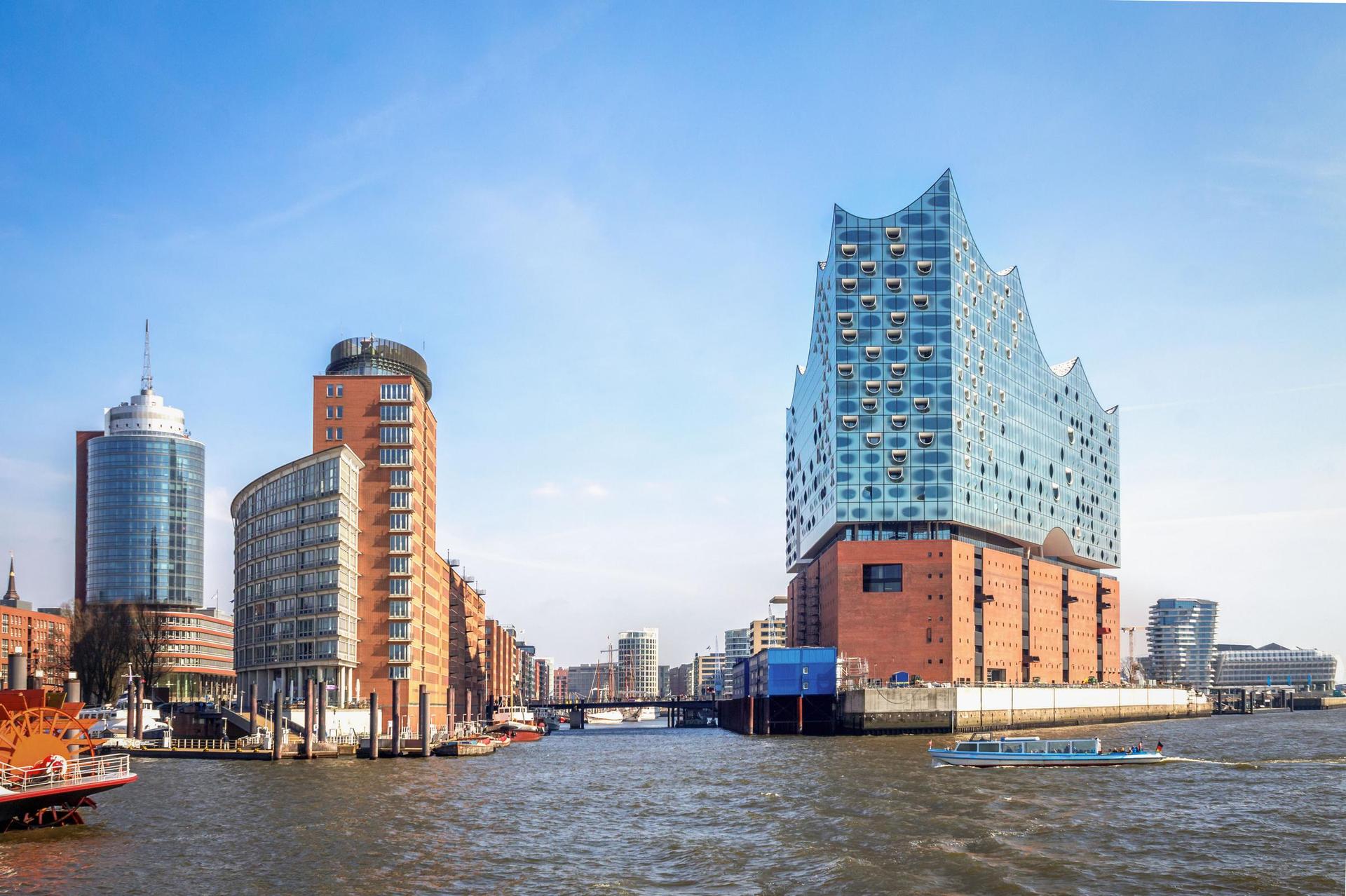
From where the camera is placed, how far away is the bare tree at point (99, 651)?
18200 centimetres

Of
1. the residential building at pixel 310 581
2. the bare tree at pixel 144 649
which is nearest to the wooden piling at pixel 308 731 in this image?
the residential building at pixel 310 581

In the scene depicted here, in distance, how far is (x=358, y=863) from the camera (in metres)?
55.1

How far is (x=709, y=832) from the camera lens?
64812 millimetres

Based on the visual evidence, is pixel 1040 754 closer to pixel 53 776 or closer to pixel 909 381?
pixel 53 776

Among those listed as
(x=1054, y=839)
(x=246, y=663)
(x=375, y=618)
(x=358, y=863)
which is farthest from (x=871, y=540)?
(x=358, y=863)

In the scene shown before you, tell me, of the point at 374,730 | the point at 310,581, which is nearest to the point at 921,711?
the point at 374,730

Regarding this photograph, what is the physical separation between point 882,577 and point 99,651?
382 ft

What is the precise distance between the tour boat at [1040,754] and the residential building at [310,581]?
241 feet

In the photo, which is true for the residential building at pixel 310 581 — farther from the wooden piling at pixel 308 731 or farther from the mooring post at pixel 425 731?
the wooden piling at pixel 308 731

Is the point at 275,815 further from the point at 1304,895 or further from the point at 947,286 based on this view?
the point at 947,286

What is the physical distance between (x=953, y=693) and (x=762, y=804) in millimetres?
97771

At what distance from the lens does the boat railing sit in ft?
208

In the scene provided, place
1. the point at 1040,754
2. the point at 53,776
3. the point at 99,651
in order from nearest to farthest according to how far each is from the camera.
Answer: the point at 53,776 → the point at 1040,754 → the point at 99,651

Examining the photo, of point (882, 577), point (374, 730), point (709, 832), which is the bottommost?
point (374, 730)
